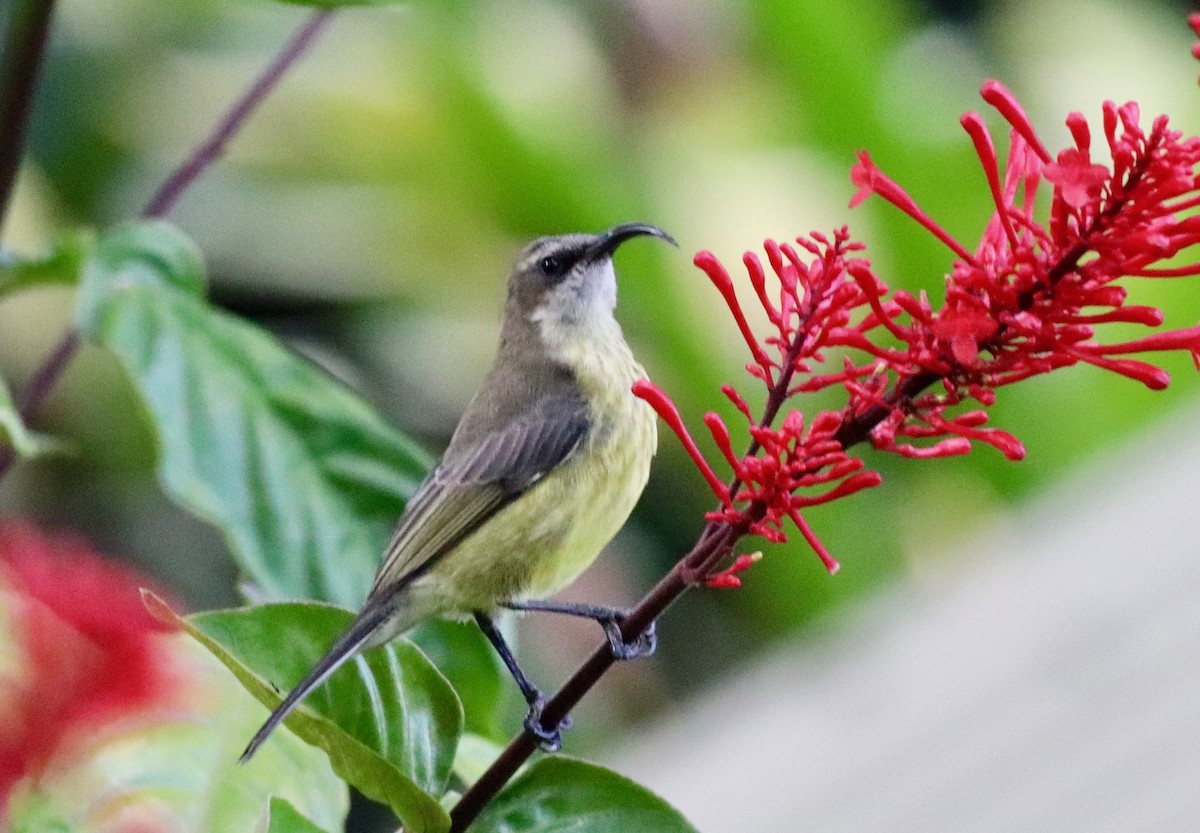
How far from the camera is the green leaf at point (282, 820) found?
1138mm

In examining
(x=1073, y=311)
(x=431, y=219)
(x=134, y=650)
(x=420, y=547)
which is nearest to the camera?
(x=134, y=650)

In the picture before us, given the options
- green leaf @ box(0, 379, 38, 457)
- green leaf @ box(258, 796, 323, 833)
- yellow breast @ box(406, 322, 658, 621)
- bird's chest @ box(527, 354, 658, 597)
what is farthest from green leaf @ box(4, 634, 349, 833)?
bird's chest @ box(527, 354, 658, 597)

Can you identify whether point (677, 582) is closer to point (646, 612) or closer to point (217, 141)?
point (646, 612)

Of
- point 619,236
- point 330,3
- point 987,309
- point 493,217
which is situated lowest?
point 493,217

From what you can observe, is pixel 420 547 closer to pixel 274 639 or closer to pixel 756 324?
pixel 274 639

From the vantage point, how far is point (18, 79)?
1.73m

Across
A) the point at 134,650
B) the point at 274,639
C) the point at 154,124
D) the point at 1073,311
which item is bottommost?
the point at 154,124

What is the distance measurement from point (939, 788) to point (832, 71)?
8.21 ft

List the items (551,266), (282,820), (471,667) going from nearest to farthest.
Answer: (282,820) → (471,667) → (551,266)

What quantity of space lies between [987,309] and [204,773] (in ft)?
3.06

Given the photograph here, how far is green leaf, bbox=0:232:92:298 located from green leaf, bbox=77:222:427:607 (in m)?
0.03

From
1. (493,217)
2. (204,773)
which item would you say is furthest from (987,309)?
(493,217)

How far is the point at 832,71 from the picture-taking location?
4.27m

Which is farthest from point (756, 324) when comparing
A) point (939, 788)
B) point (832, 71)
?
point (939, 788)
